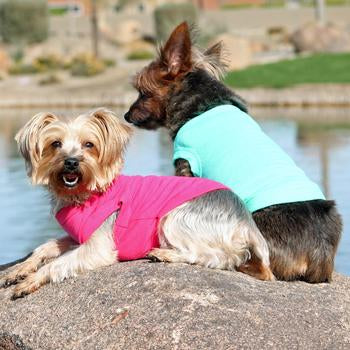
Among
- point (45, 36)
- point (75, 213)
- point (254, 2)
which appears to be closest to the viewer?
point (75, 213)

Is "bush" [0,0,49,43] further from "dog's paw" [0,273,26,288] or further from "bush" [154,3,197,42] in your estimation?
"dog's paw" [0,273,26,288]

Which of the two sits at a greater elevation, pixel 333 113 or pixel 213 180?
pixel 213 180

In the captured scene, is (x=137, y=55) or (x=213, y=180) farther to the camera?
(x=137, y=55)

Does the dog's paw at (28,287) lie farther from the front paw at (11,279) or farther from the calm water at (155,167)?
the calm water at (155,167)

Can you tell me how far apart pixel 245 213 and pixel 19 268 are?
1825 mm

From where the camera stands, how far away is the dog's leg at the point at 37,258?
790 cm

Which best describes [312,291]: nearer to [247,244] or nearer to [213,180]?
[247,244]

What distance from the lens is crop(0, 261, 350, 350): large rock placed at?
6.55m

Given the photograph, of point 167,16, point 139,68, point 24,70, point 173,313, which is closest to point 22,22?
point 167,16

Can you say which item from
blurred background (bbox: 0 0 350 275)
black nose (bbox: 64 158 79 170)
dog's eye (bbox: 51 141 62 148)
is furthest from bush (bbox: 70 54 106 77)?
black nose (bbox: 64 158 79 170)

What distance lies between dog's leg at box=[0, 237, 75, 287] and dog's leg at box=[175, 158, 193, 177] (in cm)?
111

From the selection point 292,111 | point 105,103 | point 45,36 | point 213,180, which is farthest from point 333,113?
point 45,36

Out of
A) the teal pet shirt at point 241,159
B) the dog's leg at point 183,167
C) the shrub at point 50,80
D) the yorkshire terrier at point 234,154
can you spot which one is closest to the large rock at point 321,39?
the shrub at point 50,80

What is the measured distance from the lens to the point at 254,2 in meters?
88.8
